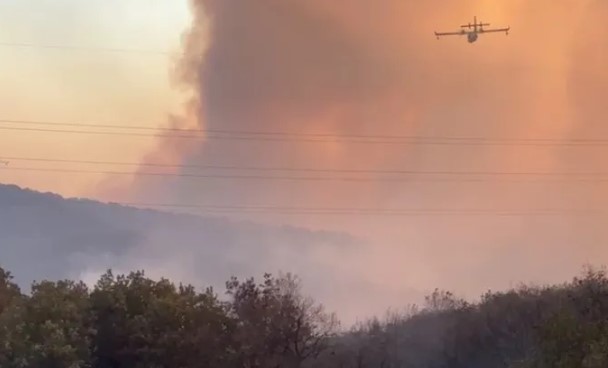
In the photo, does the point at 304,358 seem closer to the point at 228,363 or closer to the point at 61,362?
the point at 228,363

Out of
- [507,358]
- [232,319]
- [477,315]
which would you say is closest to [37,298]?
[232,319]

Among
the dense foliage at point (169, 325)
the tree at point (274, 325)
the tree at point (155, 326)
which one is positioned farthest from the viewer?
the tree at point (155, 326)

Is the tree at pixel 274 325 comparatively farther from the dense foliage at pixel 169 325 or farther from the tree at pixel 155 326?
the tree at pixel 155 326

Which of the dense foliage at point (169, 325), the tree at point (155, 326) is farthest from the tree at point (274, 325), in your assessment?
the tree at point (155, 326)

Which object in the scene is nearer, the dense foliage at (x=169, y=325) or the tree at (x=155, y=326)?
the dense foliage at (x=169, y=325)

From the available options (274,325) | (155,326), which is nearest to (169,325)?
(155,326)

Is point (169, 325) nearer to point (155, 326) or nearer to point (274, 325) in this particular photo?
point (155, 326)

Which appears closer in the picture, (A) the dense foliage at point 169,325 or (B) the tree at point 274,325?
(A) the dense foliage at point 169,325

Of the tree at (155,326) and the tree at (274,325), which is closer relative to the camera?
the tree at (274,325)

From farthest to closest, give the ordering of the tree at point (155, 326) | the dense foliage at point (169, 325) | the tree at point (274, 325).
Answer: the tree at point (155, 326) → the tree at point (274, 325) → the dense foliage at point (169, 325)

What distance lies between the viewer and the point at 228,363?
46.2m

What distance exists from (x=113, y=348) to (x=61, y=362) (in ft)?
13.2

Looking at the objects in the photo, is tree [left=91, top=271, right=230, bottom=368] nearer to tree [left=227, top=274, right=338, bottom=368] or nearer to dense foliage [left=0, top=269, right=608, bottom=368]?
dense foliage [left=0, top=269, right=608, bottom=368]

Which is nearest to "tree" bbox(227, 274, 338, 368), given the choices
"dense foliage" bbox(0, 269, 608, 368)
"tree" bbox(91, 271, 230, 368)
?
"dense foliage" bbox(0, 269, 608, 368)
